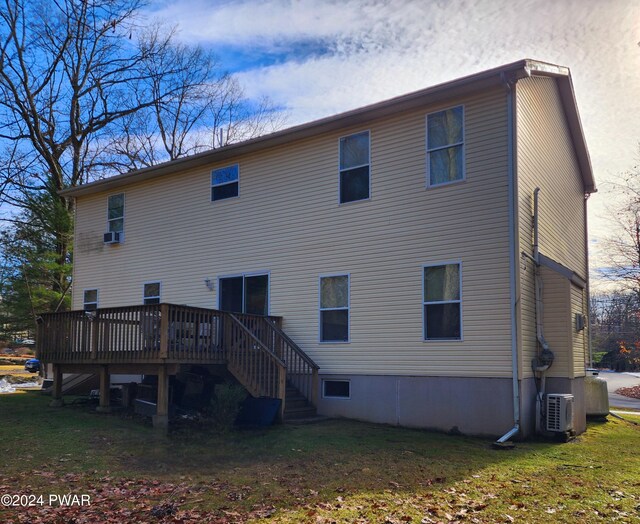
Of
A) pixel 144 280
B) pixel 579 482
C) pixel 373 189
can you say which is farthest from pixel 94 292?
pixel 579 482

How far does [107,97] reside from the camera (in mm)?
27969

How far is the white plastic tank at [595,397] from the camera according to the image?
1364cm

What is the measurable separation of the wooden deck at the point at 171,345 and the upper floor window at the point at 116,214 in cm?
444

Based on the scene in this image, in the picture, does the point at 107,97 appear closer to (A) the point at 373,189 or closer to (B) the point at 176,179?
(B) the point at 176,179

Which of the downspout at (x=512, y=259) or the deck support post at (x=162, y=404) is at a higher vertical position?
the downspout at (x=512, y=259)

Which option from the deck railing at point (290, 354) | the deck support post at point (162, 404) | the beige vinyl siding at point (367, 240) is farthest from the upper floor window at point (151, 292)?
the deck support post at point (162, 404)

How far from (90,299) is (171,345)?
8.08 m

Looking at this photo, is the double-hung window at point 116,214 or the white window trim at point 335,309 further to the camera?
the double-hung window at point 116,214

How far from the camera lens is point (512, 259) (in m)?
10.6

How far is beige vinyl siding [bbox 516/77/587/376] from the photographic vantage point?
36.6 ft

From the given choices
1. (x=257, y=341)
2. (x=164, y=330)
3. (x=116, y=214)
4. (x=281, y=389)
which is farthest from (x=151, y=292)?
(x=281, y=389)

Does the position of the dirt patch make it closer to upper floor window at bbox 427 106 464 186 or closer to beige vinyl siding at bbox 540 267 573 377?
beige vinyl siding at bbox 540 267 573 377

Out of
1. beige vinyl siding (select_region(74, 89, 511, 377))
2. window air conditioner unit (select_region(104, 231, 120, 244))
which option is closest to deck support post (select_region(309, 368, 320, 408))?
beige vinyl siding (select_region(74, 89, 511, 377))

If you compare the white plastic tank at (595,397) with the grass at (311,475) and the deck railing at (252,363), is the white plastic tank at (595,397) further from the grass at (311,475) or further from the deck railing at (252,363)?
the deck railing at (252,363)
